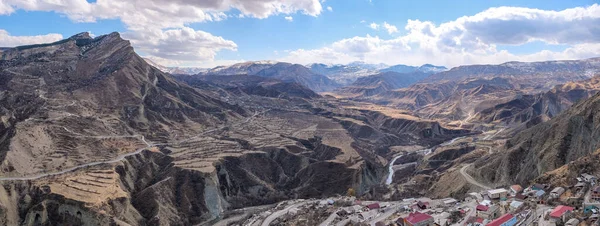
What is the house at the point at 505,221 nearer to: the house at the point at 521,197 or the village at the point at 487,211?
the village at the point at 487,211

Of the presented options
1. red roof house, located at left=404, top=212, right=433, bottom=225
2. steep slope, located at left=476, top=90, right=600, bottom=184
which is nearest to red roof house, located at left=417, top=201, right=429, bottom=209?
red roof house, located at left=404, top=212, right=433, bottom=225

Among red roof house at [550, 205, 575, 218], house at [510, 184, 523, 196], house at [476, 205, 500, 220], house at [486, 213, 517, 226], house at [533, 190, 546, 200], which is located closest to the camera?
red roof house at [550, 205, 575, 218]

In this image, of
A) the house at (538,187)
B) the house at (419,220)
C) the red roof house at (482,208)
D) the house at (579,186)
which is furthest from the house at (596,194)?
the house at (419,220)

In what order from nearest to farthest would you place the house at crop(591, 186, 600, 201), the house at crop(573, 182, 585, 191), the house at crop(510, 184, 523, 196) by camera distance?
the house at crop(591, 186, 600, 201) → the house at crop(573, 182, 585, 191) → the house at crop(510, 184, 523, 196)

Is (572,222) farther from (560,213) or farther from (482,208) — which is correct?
(482,208)

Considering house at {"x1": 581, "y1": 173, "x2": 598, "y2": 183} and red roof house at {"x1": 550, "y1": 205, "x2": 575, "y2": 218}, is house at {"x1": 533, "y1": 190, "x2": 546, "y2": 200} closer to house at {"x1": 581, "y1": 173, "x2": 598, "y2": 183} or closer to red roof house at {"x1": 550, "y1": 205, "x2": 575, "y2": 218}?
house at {"x1": 581, "y1": 173, "x2": 598, "y2": 183}

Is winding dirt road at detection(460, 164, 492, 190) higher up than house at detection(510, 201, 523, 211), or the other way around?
house at detection(510, 201, 523, 211)

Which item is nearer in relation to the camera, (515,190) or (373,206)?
(515,190)

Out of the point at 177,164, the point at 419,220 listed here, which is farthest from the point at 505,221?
the point at 177,164
